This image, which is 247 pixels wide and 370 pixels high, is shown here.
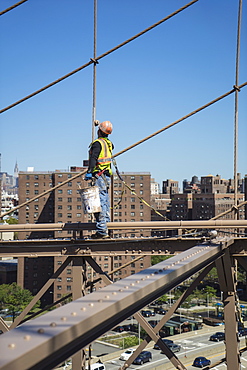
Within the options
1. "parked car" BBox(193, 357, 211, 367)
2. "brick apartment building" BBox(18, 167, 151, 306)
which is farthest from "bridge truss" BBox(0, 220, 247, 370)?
"brick apartment building" BBox(18, 167, 151, 306)

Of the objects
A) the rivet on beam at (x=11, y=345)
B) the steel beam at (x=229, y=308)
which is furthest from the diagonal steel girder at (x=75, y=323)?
the steel beam at (x=229, y=308)

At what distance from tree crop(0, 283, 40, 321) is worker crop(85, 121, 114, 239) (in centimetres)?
4925

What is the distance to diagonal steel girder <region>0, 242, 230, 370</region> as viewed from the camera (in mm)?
1735

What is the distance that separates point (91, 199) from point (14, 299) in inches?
2071

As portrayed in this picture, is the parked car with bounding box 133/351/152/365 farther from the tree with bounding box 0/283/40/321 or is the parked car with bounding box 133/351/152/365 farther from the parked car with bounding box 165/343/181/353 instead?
the tree with bounding box 0/283/40/321

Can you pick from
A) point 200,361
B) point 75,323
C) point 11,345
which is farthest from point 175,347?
point 11,345

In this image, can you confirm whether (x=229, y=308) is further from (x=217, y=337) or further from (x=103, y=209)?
(x=217, y=337)

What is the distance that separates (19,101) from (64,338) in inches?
269

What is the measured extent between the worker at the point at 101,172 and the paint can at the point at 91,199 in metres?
0.20

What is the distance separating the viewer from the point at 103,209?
672 centimetres

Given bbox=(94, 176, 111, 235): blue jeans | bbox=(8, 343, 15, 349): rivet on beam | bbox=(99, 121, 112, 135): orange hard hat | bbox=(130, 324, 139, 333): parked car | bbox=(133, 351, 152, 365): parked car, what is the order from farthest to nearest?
1. bbox=(130, 324, 139, 333): parked car
2. bbox=(133, 351, 152, 365): parked car
3. bbox=(99, 121, 112, 135): orange hard hat
4. bbox=(94, 176, 111, 235): blue jeans
5. bbox=(8, 343, 15, 349): rivet on beam

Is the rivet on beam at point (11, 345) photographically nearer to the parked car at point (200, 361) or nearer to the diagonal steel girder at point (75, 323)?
the diagonal steel girder at point (75, 323)

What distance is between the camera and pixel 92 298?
2.47 m

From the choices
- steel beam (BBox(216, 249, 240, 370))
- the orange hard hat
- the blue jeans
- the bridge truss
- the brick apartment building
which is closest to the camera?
the bridge truss
